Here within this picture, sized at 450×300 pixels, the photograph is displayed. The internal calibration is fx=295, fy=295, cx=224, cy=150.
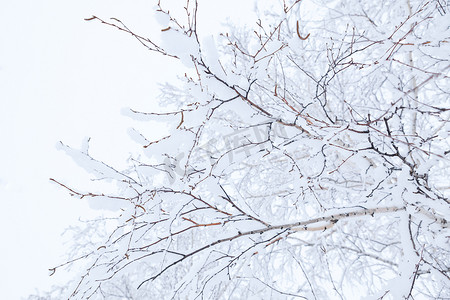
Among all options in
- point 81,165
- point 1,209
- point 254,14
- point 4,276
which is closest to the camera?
point 81,165

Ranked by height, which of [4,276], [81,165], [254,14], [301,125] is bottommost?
[81,165]

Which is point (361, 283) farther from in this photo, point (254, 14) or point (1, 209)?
point (1, 209)

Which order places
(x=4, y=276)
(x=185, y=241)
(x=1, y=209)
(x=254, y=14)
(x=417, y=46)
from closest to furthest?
(x=417, y=46), (x=254, y=14), (x=185, y=241), (x=4, y=276), (x=1, y=209)

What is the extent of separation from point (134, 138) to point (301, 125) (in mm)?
775

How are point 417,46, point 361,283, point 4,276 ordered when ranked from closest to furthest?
1. point 417,46
2. point 361,283
3. point 4,276

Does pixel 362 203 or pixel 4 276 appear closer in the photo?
pixel 362 203

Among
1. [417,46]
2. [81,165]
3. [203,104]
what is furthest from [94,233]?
[417,46]

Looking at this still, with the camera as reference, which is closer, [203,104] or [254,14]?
[203,104]

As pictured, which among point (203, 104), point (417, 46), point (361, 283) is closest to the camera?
point (203, 104)

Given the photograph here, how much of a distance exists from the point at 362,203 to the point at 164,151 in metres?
0.94

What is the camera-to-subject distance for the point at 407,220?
1.41 meters

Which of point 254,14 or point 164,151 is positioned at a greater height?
point 254,14

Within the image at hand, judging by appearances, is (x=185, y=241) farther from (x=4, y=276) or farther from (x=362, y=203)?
(x=4, y=276)

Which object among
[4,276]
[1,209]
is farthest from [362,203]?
[1,209]
